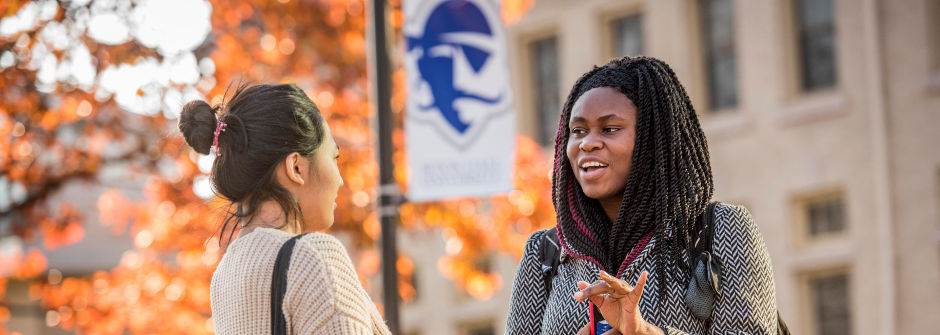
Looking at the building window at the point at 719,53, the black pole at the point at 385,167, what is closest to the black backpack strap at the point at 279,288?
the black pole at the point at 385,167

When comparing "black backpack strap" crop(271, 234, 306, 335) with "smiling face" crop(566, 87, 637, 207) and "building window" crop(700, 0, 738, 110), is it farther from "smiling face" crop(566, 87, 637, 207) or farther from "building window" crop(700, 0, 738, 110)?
"building window" crop(700, 0, 738, 110)

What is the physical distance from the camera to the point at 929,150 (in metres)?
14.0

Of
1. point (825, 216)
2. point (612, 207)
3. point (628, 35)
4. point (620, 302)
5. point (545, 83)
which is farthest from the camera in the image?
point (545, 83)

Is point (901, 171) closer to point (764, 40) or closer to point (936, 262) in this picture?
point (936, 262)

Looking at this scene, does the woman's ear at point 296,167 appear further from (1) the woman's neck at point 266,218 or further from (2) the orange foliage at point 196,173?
(2) the orange foliage at point 196,173

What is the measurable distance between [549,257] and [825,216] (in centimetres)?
1256

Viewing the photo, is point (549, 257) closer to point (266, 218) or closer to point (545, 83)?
point (266, 218)

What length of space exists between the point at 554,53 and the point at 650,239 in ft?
52.9

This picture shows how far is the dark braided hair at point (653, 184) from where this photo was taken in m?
3.43

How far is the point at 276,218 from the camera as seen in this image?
3.38 m

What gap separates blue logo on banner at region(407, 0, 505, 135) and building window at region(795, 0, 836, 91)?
8942 mm

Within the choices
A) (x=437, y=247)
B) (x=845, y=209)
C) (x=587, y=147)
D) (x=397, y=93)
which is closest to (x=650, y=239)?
(x=587, y=147)

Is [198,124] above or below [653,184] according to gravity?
above

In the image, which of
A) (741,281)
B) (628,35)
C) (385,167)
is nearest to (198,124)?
(741,281)
